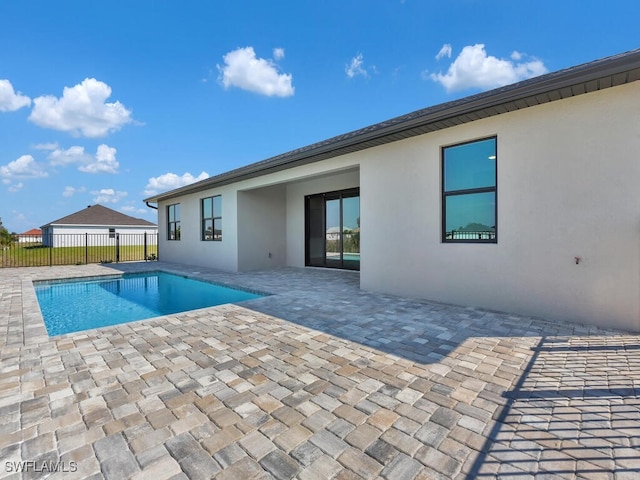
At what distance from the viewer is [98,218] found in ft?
113

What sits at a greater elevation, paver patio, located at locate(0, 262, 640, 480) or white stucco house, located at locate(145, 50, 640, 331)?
white stucco house, located at locate(145, 50, 640, 331)

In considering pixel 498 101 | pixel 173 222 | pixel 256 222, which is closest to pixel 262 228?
pixel 256 222

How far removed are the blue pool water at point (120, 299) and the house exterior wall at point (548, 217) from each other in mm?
4148

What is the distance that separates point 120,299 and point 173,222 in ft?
24.7

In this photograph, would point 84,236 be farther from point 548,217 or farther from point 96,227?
point 548,217

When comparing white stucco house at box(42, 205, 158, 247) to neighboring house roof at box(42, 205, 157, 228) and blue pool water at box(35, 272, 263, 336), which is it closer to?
neighboring house roof at box(42, 205, 157, 228)

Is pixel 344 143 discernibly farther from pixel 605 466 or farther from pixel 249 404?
pixel 605 466

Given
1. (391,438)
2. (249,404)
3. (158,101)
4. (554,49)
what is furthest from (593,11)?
(158,101)

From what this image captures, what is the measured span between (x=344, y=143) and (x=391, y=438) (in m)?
5.65

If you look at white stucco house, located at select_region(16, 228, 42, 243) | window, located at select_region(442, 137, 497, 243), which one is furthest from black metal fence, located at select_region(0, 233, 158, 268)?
window, located at select_region(442, 137, 497, 243)

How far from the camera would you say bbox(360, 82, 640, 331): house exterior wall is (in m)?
4.13

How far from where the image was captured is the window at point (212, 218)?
1165cm

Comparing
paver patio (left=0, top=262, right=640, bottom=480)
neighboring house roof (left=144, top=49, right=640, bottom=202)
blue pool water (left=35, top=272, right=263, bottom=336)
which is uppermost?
neighboring house roof (left=144, top=49, right=640, bottom=202)

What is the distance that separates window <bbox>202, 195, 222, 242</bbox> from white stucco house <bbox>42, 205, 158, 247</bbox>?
68.8 feet
